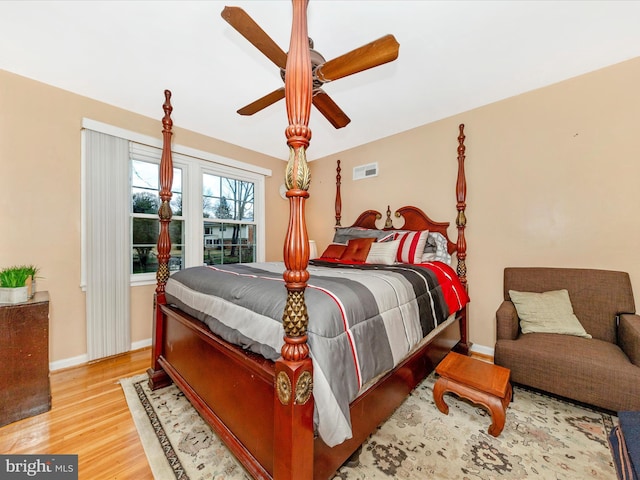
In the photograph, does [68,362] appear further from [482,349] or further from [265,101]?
[482,349]

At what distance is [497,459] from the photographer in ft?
4.66

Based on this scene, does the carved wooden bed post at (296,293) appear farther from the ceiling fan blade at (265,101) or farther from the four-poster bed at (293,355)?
the ceiling fan blade at (265,101)

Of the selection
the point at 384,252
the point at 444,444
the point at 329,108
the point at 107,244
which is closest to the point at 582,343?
the point at 444,444

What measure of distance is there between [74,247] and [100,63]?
1.61 metres

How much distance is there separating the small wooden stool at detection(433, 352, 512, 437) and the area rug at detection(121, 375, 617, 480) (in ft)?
0.46

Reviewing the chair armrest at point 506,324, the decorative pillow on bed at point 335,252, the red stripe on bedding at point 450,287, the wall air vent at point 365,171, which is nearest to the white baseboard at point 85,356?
the red stripe on bedding at point 450,287

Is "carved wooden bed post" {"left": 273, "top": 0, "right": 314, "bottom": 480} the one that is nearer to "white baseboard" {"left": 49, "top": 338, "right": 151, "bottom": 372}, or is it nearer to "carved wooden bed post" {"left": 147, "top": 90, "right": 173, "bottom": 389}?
"carved wooden bed post" {"left": 147, "top": 90, "right": 173, "bottom": 389}

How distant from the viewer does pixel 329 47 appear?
197 centimetres

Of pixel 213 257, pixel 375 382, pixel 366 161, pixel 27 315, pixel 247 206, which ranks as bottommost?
pixel 375 382

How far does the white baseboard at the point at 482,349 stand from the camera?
2.73 metres

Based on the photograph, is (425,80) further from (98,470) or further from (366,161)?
(98,470)

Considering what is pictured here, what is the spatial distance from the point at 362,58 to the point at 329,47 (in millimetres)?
706

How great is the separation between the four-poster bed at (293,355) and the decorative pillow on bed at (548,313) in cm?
58

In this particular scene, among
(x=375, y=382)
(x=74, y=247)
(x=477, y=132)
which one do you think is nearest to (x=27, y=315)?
(x=74, y=247)
